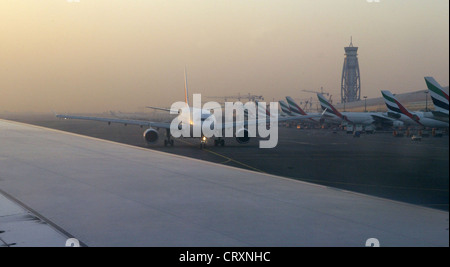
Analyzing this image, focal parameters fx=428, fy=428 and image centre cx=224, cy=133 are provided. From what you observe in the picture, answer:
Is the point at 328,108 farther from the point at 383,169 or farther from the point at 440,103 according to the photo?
the point at 440,103

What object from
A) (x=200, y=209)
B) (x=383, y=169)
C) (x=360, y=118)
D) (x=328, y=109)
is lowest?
(x=383, y=169)

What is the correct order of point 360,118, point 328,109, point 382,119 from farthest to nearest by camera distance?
1. point 360,118
2. point 328,109
3. point 382,119

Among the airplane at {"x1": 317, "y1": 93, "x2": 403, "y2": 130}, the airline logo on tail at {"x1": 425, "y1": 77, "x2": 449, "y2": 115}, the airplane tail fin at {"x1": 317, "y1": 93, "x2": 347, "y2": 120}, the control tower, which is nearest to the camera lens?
the airline logo on tail at {"x1": 425, "y1": 77, "x2": 449, "y2": 115}

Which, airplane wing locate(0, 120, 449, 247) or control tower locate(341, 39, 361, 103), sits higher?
control tower locate(341, 39, 361, 103)

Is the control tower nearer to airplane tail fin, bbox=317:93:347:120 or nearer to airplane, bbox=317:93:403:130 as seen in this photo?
airplane tail fin, bbox=317:93:347:120

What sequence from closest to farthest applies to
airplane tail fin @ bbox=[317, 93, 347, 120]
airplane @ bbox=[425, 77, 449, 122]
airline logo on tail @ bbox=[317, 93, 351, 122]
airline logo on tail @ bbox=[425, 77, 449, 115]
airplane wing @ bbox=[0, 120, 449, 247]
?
airplane wing @ bbox=[0, 120, 449, 247]
airplane @ bbox=[425, 77, 449, 122]
airline logo on tail @ bbox=[425, 77, 449, 115]
airplane tail fin @ bbox=[317, 93, 347, 120]
airline logo on tail @ bbox=[317, 93, 351, 122]

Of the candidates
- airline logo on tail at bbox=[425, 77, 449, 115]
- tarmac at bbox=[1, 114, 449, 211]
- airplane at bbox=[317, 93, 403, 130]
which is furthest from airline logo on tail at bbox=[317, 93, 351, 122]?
airline logo on tail at bbox=[425, 77, 449, 115]

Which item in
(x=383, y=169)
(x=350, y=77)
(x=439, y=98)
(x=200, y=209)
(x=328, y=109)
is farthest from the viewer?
(x=328, y=109)

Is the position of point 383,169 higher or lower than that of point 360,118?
lower

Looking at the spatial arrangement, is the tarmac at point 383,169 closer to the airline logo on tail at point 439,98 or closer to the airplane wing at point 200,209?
the airline logo on tail at point 439,98

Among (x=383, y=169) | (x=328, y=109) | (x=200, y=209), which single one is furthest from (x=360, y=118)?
(x=200, y=209)

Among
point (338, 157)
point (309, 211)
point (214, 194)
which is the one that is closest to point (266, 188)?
point (214, 194)
